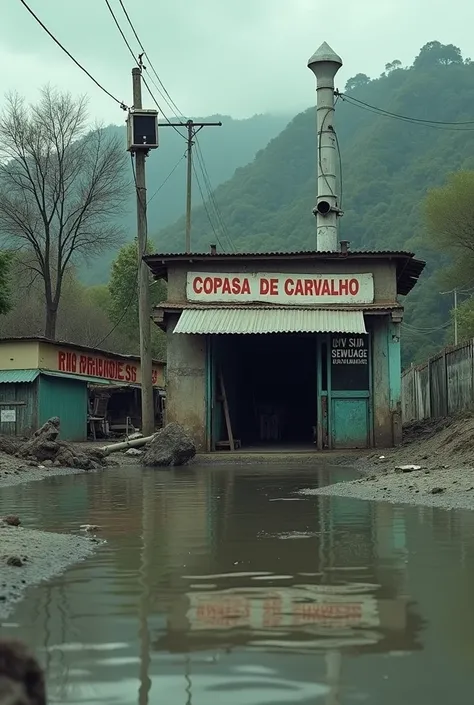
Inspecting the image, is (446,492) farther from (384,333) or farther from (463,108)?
(463,108)

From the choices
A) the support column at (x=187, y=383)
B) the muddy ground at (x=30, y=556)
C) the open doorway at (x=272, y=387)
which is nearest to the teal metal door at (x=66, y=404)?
the open doorway at (x=272, y=387)

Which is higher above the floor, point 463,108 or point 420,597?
point 463,108

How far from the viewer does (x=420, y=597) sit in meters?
6.08

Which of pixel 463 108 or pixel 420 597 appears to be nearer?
pixel 420 597

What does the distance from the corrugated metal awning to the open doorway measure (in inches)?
202

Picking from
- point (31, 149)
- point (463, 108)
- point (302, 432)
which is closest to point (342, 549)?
point (302, 432)

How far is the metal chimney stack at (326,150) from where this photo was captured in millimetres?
33094

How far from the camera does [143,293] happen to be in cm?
2750

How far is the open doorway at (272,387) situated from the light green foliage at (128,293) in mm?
23255

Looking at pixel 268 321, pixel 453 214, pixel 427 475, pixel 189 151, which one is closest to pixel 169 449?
pixel 268 321

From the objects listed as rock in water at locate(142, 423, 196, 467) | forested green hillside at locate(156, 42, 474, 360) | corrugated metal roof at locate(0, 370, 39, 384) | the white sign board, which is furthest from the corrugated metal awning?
forested green hillside at locate(156, 42, 474, 360)

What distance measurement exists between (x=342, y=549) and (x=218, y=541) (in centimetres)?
118

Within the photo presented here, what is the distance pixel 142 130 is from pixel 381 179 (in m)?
67.9

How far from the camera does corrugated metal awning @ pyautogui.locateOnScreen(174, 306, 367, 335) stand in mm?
24172
